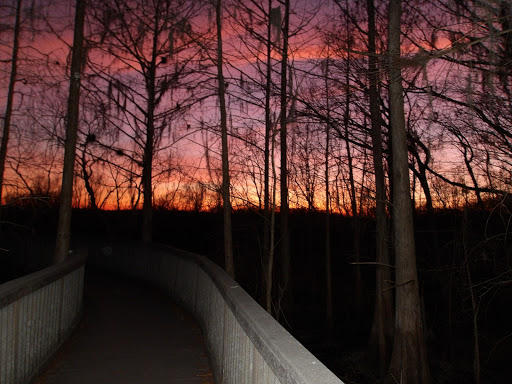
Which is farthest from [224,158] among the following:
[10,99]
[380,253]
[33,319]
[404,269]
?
[33,319]

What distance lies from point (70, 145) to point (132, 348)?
520 centimetres

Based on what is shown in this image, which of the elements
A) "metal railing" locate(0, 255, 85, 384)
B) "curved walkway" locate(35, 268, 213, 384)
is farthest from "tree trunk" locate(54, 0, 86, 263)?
"metal railing" locate(0, 255, 85, 384)

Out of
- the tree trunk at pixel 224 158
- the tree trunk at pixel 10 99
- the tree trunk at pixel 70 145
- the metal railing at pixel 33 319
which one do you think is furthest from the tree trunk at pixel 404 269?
the tree trunk at pixel 10 99

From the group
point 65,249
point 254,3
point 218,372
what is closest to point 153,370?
point 218,372

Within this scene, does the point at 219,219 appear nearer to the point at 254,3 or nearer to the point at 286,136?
the point at 286,136

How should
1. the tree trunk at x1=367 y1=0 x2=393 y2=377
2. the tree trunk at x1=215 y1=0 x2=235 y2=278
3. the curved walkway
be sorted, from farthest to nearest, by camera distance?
the tree trunk at x1=367 y1=0 x2=393 y2=377, the tree trunk at x1=215 y1=0 x2=235 y2=278, the curved walkway

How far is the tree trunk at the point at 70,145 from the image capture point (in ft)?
35.5

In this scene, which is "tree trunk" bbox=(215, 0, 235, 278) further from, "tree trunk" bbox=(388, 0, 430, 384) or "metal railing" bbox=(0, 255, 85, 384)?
"metal railing" bbox=(0, 255, 85, 384)

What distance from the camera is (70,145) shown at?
35.5 ft

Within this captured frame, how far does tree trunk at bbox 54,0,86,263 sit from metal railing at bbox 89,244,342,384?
8.28 feet

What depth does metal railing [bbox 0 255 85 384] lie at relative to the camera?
4.58 m

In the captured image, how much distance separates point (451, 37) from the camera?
36.1 ft

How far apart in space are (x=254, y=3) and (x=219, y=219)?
14.0m

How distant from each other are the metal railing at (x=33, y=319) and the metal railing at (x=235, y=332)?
6.70 ft
